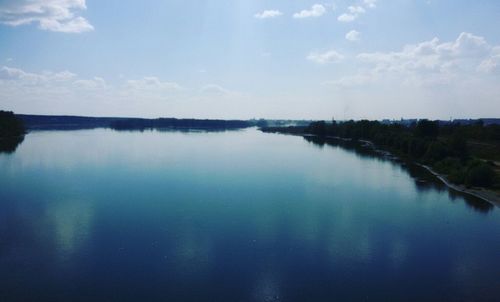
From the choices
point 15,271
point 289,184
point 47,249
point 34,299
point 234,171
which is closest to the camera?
point 34,299

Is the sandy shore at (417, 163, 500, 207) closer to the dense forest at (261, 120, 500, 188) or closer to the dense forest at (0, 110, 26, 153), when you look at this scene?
the dense forest at (261, 120, 500, 188)

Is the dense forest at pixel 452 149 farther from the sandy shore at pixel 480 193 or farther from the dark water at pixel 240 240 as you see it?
the dark water at pixel 240 240

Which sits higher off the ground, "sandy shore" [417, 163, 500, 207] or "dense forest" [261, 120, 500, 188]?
"dense forest" [261, 120, 500, 188]

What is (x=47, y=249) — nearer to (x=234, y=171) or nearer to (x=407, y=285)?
(x=407, y=285)

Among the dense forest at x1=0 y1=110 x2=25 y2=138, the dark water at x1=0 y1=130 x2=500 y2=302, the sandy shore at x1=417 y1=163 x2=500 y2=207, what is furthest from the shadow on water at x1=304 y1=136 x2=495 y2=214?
the dense forest at x1=0 y1=110 x2=25 y2=138

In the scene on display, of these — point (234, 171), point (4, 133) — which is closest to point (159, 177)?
point (234, 171)

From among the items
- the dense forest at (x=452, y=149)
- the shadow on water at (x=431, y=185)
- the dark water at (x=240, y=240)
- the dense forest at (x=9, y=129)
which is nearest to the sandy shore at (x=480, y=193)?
the shadow on water at (x=431, y=185)

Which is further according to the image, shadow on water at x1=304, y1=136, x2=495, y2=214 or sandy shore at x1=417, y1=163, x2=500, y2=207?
sandy shore at x1=417, y1=163, x2=500, y2=207

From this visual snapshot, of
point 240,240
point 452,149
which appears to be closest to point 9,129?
point 240,240
